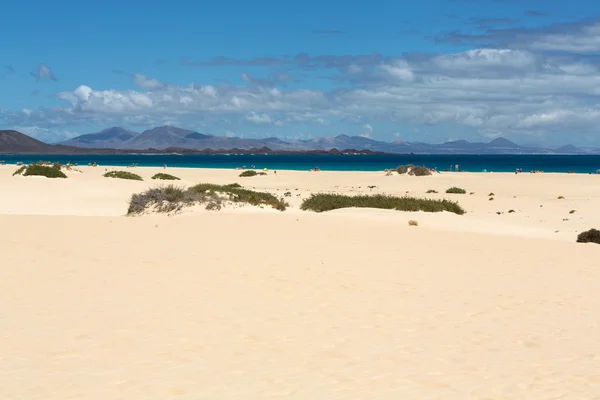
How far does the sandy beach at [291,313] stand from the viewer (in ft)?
21.6

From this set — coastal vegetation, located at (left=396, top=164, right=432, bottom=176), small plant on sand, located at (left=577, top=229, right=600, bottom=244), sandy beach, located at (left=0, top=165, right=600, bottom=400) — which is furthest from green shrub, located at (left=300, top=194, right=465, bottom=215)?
coastal vegetation, located at (left=396, top=164, right=432, bottom=176)

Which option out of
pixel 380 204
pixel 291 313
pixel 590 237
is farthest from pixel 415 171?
pixel 291 313

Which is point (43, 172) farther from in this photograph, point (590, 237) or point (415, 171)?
point (590, 237)

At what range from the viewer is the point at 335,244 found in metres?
17.7

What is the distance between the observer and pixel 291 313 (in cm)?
971

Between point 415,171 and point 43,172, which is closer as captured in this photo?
point 43,172

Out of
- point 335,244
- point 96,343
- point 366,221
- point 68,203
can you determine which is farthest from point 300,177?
point 96,343

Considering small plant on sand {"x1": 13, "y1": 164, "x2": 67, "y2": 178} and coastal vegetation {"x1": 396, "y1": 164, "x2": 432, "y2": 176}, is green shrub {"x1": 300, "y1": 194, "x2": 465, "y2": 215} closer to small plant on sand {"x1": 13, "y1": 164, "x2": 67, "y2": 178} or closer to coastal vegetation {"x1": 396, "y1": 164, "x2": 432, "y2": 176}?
small plant on sand {"x1": 13, "y1": 164, "x2": 67, "y2": 178}

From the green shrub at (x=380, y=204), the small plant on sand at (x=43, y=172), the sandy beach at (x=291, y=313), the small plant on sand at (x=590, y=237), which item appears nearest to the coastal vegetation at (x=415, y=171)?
the green shrub at (x=380, y=204)

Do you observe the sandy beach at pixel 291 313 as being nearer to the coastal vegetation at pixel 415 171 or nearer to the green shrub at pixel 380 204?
the green shrub at pixel 380 204

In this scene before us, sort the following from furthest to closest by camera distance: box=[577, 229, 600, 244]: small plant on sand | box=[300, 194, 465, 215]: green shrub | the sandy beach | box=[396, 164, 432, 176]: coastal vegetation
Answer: box=[396, 164, 432, 176]: coastal vegetation, box=[300, 194, 465, 215]: green shrub, box=[577, 229, 600, 244]: small plant on sand, the sandy beach

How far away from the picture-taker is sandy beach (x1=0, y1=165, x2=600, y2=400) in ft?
21.6

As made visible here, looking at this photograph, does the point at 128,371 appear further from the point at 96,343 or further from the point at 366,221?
the point at 366,221

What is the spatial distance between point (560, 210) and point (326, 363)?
28950 millimetres
